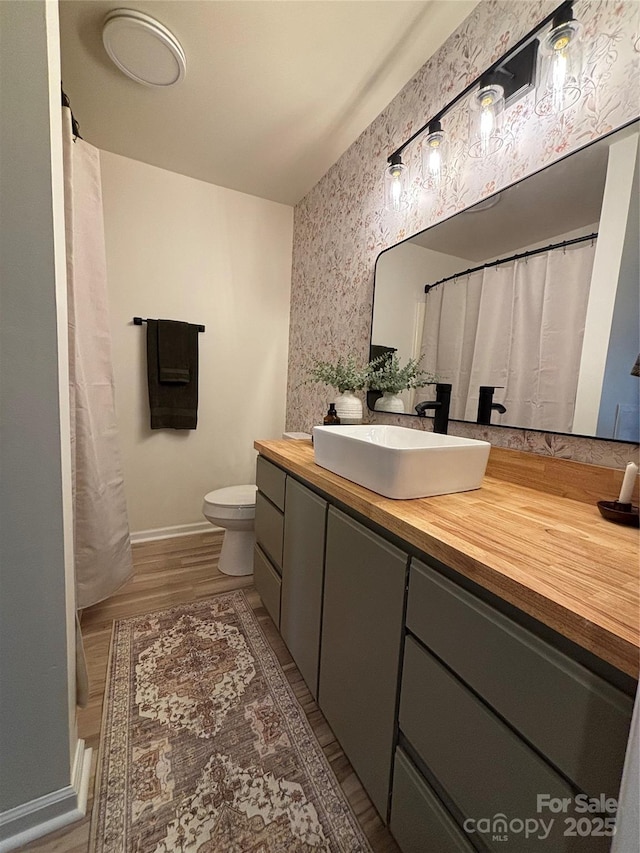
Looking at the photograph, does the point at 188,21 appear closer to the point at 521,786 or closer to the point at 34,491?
the point at 34,491

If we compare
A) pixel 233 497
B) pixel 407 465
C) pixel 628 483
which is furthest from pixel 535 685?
pixel 233 497

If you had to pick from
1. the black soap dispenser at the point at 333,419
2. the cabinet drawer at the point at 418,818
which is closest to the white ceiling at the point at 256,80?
the black soap dispenser at the point at 333,419

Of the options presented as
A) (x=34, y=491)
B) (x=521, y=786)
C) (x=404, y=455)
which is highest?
(x=404, y=455)

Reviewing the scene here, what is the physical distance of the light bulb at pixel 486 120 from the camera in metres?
1.04

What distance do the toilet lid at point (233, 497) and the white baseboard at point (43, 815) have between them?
Answer: 110 centimetres

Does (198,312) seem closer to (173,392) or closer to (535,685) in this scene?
(173,392)

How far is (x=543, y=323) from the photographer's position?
995 mm

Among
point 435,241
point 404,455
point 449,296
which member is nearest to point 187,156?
point 435,241

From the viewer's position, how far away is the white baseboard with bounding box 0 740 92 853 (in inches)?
30.2

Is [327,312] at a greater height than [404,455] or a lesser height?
greater

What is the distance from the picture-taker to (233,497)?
196 cm

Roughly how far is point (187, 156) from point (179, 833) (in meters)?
2.86

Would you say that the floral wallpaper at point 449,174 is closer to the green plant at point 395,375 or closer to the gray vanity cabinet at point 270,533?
the green plant at point 395,375

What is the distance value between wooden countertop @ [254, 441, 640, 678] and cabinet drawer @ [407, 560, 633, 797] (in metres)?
0.05
